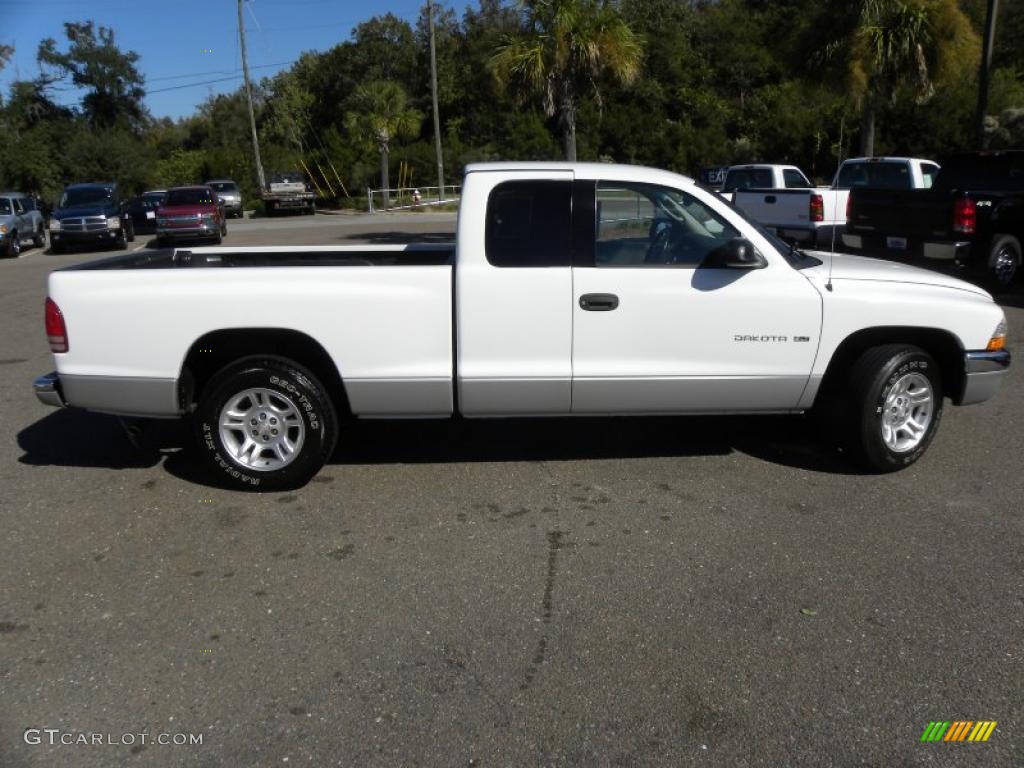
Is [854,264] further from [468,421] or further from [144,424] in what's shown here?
→ [144,424]

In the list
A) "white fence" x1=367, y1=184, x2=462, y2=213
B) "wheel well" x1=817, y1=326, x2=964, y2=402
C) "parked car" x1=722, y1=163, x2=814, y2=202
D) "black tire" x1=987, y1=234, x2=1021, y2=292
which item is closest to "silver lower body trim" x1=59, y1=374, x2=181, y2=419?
"wheel well" x1=817, y1=326, x2=964, y2=402

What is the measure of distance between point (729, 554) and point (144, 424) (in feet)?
14.3

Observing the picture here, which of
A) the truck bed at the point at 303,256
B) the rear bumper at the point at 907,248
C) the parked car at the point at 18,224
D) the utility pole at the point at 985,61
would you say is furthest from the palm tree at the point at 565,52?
the parked car at the point at 18,224

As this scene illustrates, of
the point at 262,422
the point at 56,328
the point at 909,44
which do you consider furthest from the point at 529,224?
the point at 909,44

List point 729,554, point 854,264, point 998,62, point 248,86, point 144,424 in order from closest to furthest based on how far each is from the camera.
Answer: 1. point 729,554
2. point 854,264
3. point 144,424
4. point 998,62
5. point 248,86

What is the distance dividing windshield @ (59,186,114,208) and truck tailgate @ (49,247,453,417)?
21.5 m

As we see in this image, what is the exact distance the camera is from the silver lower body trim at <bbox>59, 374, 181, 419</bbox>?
521 centimetres

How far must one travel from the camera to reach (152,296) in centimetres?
513

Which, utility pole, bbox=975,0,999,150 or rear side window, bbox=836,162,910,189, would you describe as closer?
rear side window, bbox=836,162,910,189

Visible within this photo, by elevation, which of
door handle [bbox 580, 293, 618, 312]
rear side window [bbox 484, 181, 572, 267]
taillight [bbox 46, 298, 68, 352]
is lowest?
taillight [bbox 46, 298, 68, 352]

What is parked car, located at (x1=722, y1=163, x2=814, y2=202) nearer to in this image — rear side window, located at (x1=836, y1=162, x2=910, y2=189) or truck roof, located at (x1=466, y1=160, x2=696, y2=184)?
rear side window, located at (x1=836, y1=162, x2=910, y2=189)

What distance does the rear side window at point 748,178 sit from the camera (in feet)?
65.3

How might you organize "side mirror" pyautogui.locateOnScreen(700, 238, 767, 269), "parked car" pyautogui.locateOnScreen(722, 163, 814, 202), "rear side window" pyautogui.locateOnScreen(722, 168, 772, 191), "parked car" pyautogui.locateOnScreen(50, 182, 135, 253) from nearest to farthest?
1. "side mirror" pyautogui.locateOnScreen(700, 238, 767, 269)
2. "parked car" pyautogui.locateOnScreen(722, 163, 814, 202)
3. "rear side window" pyautogui.locateOnScreen(722, 168, 772, 191)
4. "parked car" pyautogui.locateOnScreen(50, 182, 135, 253)

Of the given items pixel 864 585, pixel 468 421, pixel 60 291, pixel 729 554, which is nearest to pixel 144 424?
pixel 60 291
